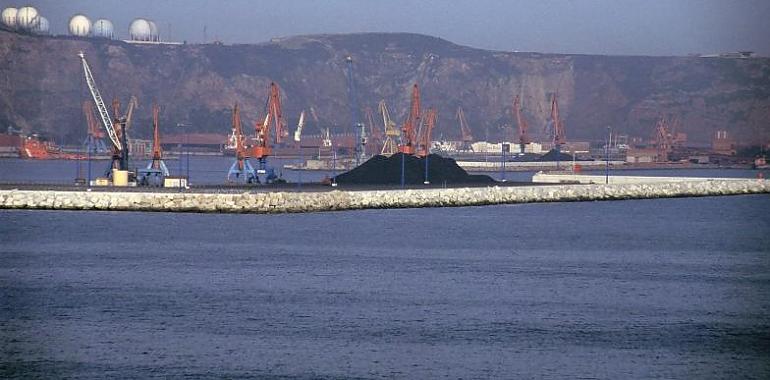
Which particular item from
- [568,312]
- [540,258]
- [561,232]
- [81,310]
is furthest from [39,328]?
[561,232]

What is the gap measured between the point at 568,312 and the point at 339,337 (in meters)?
7.16

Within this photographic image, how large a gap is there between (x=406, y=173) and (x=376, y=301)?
61.5 m

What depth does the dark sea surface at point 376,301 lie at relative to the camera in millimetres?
28094

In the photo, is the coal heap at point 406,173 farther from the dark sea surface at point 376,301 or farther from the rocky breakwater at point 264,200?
the dark sea surface at point 376,301

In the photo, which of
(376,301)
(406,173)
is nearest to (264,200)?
(406,173)

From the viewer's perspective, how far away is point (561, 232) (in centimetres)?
6406

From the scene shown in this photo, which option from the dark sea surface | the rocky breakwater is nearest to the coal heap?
the rocky breakwater

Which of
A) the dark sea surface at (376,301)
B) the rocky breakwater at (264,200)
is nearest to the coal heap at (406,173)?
the rocky breakwater at (264,200)

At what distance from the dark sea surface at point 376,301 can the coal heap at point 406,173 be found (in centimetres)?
3174

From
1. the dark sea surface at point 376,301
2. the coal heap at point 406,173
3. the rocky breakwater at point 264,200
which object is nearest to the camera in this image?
the dark sea surface at point 376,301

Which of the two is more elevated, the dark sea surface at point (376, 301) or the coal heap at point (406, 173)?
the coal heap at point (406, 173)

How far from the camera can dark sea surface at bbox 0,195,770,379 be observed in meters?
28.1

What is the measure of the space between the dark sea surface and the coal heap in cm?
3174

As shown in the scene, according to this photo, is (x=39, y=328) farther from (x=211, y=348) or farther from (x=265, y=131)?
(x=265, y=131)
